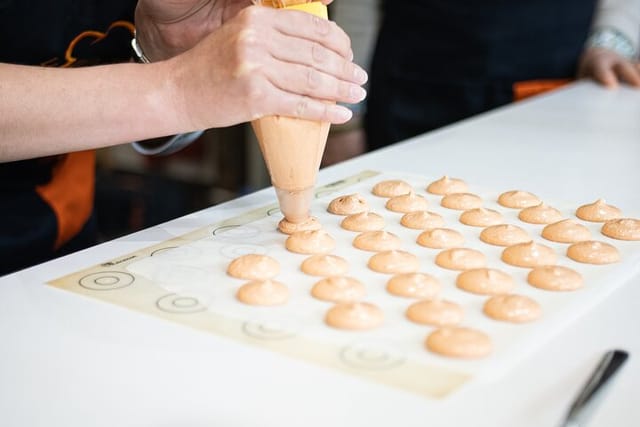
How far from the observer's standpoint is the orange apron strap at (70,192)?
144 cm

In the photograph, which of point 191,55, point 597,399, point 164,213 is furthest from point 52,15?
point 164,213

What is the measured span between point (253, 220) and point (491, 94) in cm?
149

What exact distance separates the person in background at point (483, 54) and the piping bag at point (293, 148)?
A: 4.76ft

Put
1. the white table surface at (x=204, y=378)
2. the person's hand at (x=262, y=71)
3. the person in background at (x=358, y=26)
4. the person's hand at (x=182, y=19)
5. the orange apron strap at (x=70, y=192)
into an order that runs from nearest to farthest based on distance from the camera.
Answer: the white table surface at (x=204, y=378) < the person's hand at (x=262, y=71) < the person's hand at (x=182, y=19) < the orange apron strap at (x=70, y=192) < the person in background at (x=358, y=26)

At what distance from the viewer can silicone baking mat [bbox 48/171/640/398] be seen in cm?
73

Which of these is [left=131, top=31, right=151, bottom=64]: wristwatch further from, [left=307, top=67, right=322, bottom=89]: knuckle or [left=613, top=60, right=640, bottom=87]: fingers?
[left=613, top=60, right=640, bottom=87]: fingers

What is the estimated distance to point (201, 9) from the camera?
1330 millimetres

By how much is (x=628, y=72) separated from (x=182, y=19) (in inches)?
59.4

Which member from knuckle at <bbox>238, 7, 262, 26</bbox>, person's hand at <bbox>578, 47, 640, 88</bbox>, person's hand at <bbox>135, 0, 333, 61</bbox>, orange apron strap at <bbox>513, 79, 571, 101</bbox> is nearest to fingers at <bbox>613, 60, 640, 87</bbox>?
person's hand at <bbox>578, 47, 640, 88</bbox>

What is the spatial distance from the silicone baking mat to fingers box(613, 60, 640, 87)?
130 centimetres

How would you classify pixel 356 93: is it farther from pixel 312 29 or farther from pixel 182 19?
pixel 182 19

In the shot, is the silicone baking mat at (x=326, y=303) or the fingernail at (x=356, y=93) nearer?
the silicone baking mat at (x=326, y=303)

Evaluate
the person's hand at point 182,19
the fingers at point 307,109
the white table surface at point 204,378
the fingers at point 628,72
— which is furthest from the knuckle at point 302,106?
the fingers at point 628,72

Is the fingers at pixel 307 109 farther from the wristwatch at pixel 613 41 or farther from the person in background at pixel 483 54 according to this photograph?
the wristwatch at pixel 613 41
